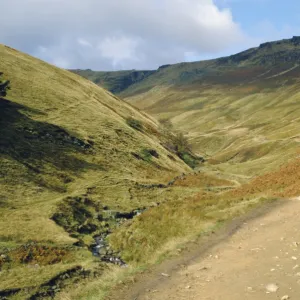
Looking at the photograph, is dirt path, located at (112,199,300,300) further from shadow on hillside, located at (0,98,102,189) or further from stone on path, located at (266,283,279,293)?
shadow on hillside, located at (0,98,102,189)

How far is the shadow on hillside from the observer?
46719 mm

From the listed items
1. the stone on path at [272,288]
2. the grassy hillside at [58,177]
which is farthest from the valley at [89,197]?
the stone on path at [272,288]

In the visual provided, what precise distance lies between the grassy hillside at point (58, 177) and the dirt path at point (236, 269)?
478cm

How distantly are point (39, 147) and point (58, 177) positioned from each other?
7590mm

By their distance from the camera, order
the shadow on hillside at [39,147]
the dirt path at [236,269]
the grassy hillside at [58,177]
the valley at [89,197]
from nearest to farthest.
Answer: the dirt path at [236,269] < the valley at [89,197] < the grassy hillside at [58,177] < the shadow on hillside at [39,147]

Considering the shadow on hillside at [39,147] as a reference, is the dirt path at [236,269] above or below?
below

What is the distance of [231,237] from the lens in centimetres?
2523

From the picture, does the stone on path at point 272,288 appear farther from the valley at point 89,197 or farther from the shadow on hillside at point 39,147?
the shadow on hillside at point 39,147

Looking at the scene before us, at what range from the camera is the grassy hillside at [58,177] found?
2443 cm

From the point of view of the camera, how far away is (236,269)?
770 inches

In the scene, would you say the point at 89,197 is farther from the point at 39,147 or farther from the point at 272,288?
the point at 272,288

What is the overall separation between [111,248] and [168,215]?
18.8ft

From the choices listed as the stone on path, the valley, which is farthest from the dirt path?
the valley

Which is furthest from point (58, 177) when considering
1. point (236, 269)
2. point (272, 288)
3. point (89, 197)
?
point (272, 288)
